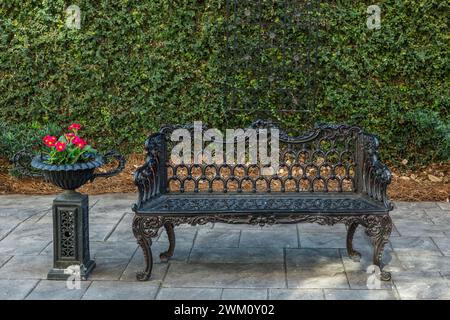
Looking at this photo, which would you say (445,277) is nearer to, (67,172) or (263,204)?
(263,204)

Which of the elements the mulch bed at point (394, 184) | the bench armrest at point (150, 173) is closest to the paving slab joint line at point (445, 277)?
the bench armrest at point (150, 173)

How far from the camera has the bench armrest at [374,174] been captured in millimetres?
4676

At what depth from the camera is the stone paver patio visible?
178 inches

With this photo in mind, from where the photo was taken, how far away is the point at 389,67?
7.42 m

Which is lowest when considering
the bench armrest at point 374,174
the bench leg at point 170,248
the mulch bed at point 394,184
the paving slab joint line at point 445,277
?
the paving slab joint line at point 445,277

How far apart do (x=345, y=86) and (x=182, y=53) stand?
1719 millimetres

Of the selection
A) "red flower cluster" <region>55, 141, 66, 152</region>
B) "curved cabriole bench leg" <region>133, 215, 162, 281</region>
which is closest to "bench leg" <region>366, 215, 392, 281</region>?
"curved cabriole bench leg" <region>133, 215, 162, 281</region>

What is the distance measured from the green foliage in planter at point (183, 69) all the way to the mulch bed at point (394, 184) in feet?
0.53

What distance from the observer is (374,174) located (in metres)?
4.84

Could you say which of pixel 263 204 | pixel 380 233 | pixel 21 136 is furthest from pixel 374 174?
pixel 21 136

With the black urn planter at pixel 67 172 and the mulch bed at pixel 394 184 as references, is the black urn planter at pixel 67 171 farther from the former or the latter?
the mulch bed at pixel 394 184

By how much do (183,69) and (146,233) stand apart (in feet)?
10.5
